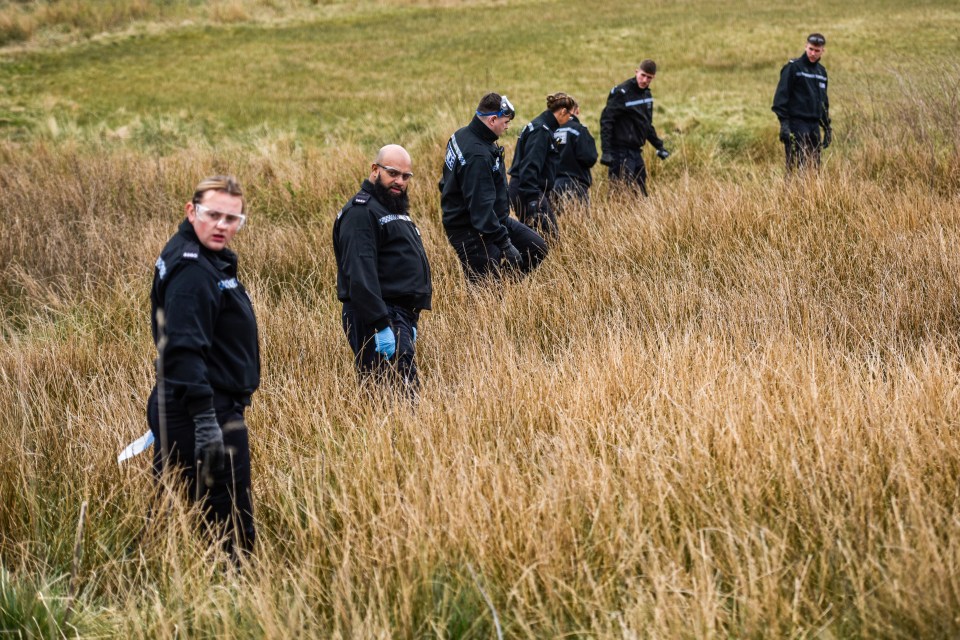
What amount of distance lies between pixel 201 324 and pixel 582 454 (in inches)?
65.9

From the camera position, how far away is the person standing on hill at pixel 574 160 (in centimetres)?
939

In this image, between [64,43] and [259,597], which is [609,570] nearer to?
[259,597]

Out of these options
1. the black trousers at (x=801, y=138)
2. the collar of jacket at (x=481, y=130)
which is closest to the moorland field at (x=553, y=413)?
the black trousers at (x=801, y=138)

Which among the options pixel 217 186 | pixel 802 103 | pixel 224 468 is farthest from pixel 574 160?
pixel 224 468

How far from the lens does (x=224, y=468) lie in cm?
387

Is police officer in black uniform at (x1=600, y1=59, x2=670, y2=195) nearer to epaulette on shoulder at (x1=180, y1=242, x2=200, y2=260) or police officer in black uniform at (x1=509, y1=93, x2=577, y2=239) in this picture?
police officer in black uniform at (x1=509, y1=93, x2=577, y2=239)

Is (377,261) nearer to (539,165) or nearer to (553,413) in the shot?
(553,413)

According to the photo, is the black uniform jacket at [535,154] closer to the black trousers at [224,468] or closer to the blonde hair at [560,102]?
the blonde hair at [560,102]

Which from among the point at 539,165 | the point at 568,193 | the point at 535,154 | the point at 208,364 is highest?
the point at 535,154

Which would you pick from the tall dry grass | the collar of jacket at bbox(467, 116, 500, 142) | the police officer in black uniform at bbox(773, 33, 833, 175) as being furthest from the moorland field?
the collar of jacket at bbox(467, 116, 500, 142)

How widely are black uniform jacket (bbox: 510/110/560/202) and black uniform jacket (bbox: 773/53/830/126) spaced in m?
3.71

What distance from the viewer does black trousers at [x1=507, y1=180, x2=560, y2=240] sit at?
8.62 meters

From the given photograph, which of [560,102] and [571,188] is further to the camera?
[571,188]

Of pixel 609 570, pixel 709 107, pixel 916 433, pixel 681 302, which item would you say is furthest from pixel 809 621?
pixel 709 107
